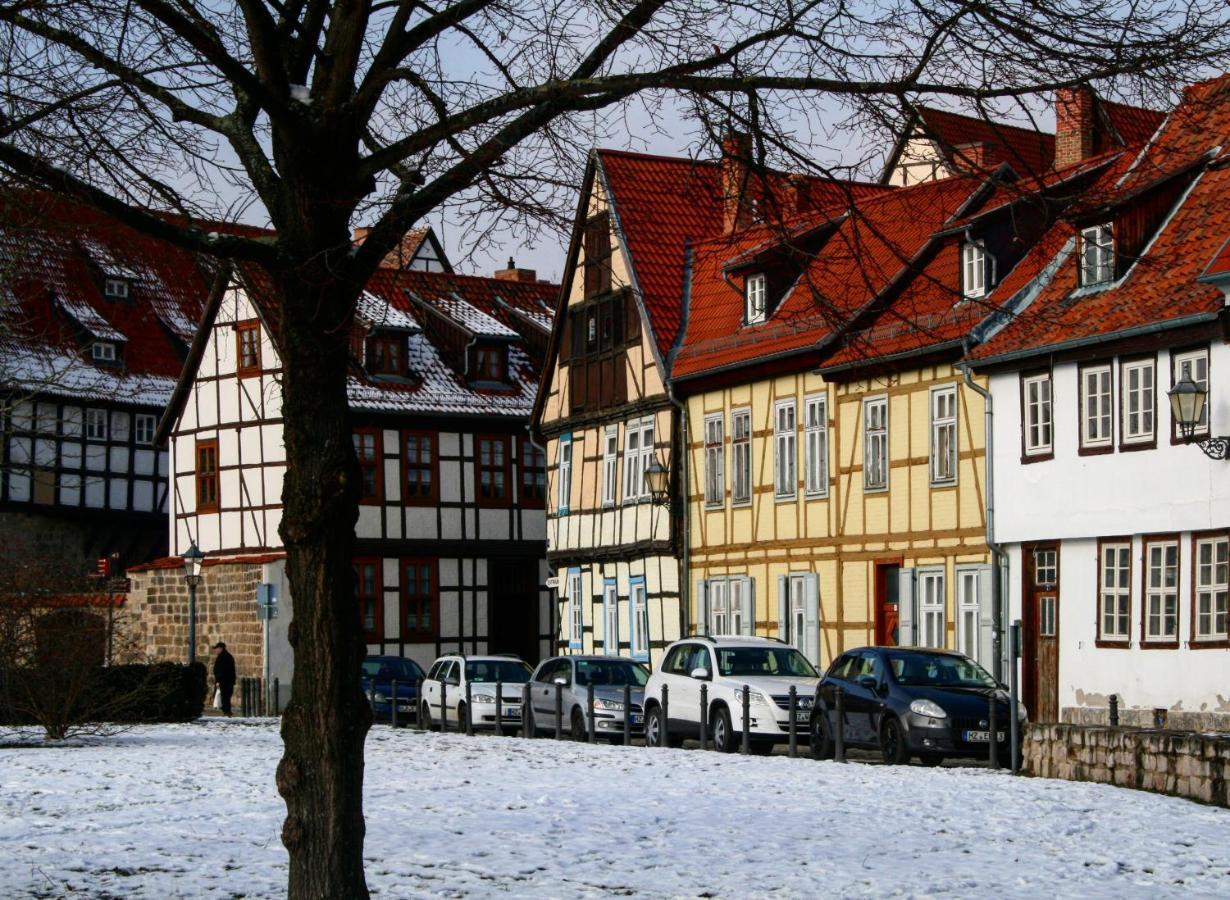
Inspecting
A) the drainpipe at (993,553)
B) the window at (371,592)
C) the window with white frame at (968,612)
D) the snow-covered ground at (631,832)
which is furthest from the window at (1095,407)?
the window at (371,592)

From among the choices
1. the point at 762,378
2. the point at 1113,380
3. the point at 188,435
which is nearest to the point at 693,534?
the point at 762,378

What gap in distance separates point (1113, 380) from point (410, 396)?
82.3 ft

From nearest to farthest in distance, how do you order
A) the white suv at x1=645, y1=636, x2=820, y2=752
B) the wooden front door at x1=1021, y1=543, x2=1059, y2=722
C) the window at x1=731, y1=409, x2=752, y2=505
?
the white suv at x1=645, y1=636, x2=820, y2=752 → the wooden front door at x1=1021, y1=543, x2=1059, y2=722 → the window at x1=731, y1=409, x2=752, y2=505

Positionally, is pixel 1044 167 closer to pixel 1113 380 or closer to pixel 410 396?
pixel 1113 380

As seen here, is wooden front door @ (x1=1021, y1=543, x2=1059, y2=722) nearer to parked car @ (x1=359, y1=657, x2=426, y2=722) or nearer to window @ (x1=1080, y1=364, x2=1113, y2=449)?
window @ (x1=1080, y1=364, x2=1113, y2=449)

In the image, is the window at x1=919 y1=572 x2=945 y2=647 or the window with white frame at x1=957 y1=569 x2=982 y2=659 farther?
the window at x1=919 y1=572 x2=945 y2=647

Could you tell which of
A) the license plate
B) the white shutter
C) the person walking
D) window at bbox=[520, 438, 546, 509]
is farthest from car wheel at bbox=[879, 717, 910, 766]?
window at bbox=[520, 438, 546, 509]

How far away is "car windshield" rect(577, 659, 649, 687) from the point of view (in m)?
32.1

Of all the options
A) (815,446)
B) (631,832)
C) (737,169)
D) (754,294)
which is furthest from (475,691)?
(737,169)

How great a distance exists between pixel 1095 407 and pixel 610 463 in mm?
15278

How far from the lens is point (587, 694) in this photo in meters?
30.2

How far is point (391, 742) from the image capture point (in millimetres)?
27219

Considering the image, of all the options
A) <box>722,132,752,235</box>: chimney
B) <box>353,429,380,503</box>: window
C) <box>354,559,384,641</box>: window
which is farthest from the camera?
<box>353,429,380,503</box>: window

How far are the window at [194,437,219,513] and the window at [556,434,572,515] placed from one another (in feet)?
33.2
